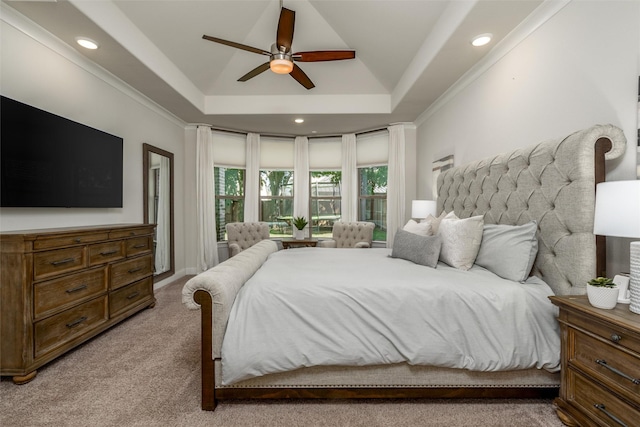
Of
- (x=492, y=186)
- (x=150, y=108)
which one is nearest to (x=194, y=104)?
(x=150, y=108)

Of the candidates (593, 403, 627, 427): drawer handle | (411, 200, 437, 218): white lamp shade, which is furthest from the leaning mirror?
(593, 403, 627, 427): drawer handle

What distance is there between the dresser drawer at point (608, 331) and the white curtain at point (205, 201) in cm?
483

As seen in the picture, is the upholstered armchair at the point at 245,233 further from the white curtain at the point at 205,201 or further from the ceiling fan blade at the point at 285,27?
the ceiling fan blade at the point at 285,27

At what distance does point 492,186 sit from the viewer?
253cm

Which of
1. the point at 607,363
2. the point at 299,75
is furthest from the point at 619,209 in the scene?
the point at 299,75

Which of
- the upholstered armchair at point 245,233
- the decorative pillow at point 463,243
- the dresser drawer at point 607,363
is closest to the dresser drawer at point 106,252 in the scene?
the upholstered armchair at point 245,233

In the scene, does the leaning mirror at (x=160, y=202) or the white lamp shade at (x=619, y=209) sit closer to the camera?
the white lamp shade at (x=619, y=209)

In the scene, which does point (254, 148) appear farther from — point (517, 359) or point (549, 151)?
point (517, 359)

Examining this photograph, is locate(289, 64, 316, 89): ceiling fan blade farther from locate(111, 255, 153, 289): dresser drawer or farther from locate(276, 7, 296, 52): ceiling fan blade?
locate(111, 255, 153, 289): dresser drawer

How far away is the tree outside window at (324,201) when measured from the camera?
233 inches

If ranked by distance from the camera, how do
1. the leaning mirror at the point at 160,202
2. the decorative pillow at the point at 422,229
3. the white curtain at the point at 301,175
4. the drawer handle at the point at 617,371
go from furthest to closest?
the white curtain at the point at 301,175 → the leaning mirror at the point at 160,202 → the decorative pillow at the point at 422,229 → the drawer handle at the point at 617,371

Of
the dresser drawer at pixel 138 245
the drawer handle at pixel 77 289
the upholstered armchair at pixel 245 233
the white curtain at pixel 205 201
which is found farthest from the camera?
the white curtain at pixel 205 201

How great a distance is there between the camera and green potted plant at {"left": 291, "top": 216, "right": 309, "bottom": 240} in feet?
17.7

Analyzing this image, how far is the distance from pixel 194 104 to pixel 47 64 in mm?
1761
